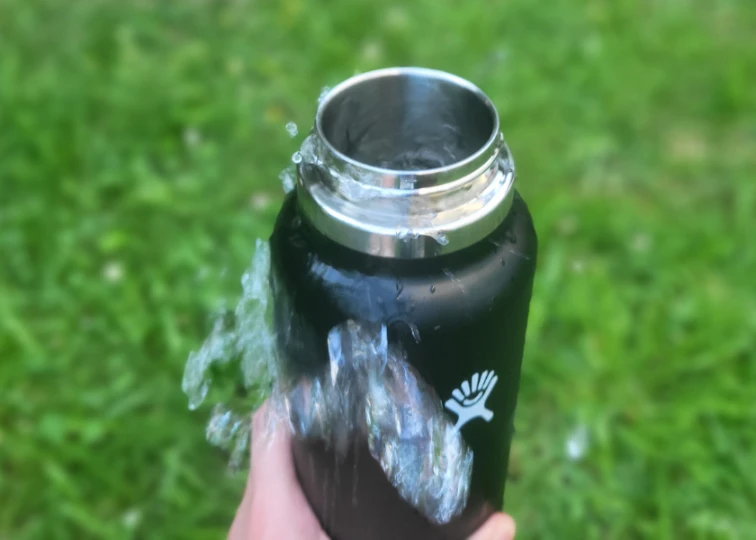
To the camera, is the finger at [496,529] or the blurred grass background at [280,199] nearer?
the finger at [496,529]

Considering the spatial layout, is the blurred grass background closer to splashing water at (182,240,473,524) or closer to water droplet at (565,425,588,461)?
water droplet at (565,425,588,461)

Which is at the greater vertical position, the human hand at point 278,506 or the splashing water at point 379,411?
the splashing water at point 379,411

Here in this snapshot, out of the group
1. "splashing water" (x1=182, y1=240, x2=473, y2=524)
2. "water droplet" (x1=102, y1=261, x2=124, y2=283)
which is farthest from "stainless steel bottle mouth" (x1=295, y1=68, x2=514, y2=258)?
"water droplet" (x1=102, y1=261, x2=124, y2=283)

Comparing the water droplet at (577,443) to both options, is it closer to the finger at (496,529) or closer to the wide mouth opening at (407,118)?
the finger at (496,529)

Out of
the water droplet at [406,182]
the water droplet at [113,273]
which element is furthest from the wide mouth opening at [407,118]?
the water droplet at [113,273]

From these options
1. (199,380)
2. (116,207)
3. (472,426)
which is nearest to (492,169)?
(472,426)

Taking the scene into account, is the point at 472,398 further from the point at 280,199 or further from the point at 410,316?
the point at 280,199

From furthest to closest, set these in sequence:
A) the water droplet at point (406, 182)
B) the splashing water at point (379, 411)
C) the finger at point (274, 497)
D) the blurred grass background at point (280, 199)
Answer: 1. the blurred grass background at point (280, 199)
2. the finger at point (274, 497)
3. the splashing water at point (379, 411)
4. the water droplet at point (406, 182)

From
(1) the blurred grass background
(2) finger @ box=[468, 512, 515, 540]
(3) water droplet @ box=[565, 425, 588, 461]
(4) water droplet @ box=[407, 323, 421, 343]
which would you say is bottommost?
(3) water droplet @ box=[565, 425, 588, 461]

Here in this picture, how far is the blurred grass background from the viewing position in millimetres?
1462

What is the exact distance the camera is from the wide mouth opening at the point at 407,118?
2.80ft

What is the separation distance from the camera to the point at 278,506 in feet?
3.29

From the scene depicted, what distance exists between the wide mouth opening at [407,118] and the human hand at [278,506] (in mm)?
390

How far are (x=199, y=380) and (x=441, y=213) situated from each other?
0.68 metres
